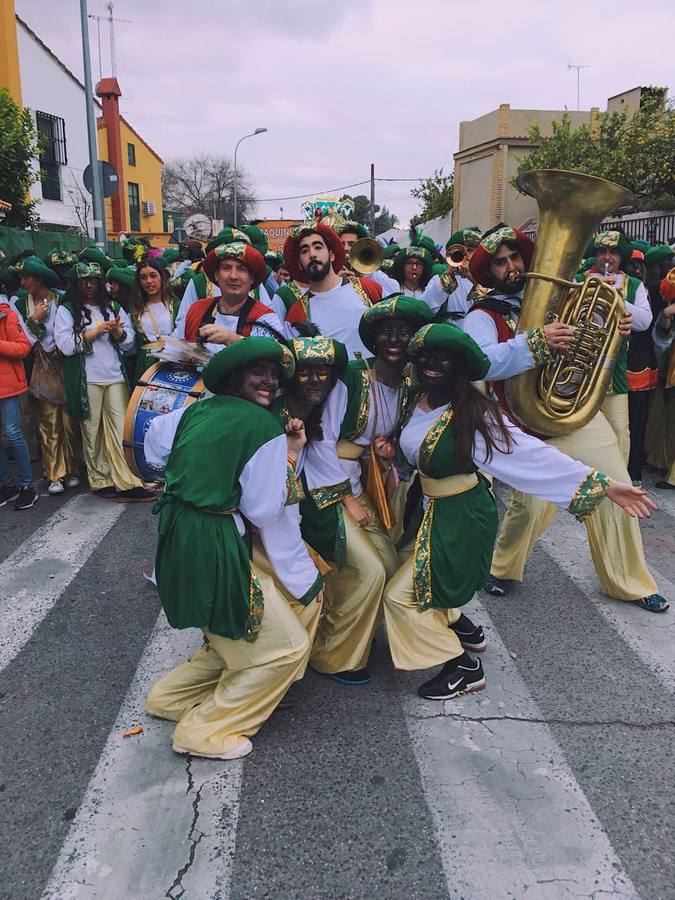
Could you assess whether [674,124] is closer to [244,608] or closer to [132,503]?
[132,503]

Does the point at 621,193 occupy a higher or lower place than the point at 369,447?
higher

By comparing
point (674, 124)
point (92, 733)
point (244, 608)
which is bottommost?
point (92, 733)

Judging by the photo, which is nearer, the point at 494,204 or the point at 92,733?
the point at 92,733

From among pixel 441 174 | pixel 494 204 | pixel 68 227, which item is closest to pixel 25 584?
pixel 68 227

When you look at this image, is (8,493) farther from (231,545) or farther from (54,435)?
(231,545)

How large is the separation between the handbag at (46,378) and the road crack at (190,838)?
14.5ft

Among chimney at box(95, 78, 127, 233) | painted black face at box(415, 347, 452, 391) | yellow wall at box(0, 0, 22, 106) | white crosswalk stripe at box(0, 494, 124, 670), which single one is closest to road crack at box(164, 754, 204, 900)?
white crosswalk stripe at box(0, 494, 124, 670)

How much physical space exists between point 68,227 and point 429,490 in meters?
26.1

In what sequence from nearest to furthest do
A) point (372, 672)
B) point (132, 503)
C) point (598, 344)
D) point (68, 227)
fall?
point (372, 672)
point (598, 344)
point (132, 503)
point (68, 227)

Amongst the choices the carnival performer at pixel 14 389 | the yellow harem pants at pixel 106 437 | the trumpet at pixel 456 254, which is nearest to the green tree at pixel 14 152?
the carnival performer at pixel 14 389

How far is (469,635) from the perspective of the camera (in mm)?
3699

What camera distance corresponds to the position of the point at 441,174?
37.2 m

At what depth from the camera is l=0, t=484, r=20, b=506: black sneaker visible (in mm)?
6258

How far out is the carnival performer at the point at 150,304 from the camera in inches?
249
